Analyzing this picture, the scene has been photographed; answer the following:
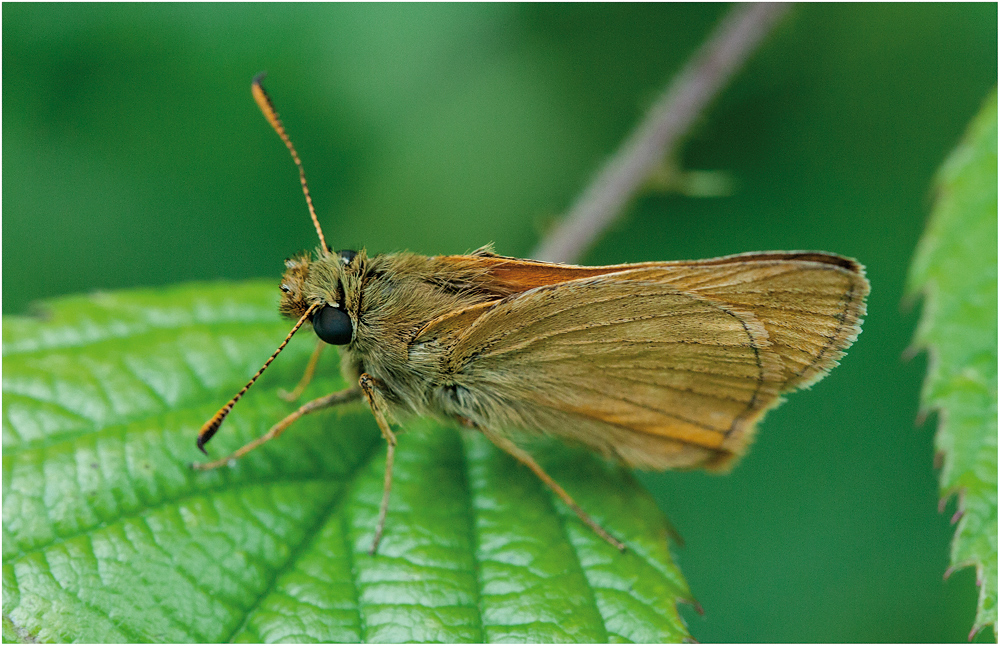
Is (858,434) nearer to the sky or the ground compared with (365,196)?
nearer to the ground

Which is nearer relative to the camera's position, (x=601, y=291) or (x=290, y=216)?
(x=601, y=291)

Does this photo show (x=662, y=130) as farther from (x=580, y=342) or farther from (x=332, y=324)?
(x=332, y=324)

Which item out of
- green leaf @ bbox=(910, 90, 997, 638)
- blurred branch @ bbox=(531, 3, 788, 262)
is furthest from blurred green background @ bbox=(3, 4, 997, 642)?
green leaf @ bbox=(910, 90, 997, 638)

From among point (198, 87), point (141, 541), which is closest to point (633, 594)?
point (141, 541)

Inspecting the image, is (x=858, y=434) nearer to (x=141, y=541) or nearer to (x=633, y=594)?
(x=633, y=594)

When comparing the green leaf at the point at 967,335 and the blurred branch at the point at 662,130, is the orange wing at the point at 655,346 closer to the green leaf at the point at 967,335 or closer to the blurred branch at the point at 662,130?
the green leaf at the point at 967,335
